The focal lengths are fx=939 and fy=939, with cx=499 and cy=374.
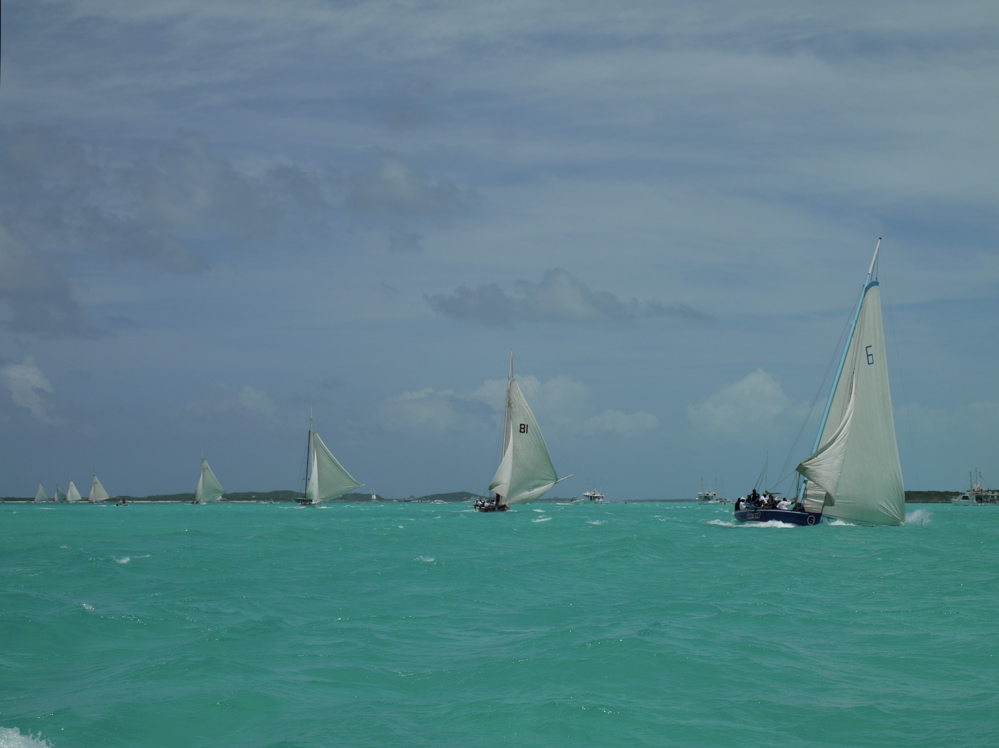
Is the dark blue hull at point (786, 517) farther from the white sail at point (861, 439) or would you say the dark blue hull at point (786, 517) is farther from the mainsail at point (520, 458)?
the mainsail at point (520, 458)

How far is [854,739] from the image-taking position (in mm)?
12523

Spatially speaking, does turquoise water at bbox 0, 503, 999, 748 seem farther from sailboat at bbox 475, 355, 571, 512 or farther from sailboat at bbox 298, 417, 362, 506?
sailboat at bbox 298, 417, 362, 506

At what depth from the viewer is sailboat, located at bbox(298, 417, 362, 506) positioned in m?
110

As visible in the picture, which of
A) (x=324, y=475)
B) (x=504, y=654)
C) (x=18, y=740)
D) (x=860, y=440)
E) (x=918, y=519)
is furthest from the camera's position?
(x=324, y=475)

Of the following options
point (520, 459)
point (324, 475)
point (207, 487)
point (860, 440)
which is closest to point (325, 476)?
point (324, 475)

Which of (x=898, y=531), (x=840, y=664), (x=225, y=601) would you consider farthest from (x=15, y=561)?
(x=898, y=531)

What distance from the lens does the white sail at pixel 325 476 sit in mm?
109750

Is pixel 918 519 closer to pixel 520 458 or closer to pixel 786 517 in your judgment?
pixel 786 517

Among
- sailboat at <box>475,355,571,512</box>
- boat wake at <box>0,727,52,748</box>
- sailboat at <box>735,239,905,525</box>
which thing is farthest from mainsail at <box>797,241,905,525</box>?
boat wake at <box>0,727,52,748</box>

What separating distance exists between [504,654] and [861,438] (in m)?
38.1

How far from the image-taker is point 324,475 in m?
112

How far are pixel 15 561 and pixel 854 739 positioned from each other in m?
33.9

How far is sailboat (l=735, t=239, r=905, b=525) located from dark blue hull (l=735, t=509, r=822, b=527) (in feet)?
0.18

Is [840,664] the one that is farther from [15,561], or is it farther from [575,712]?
[15,561]
